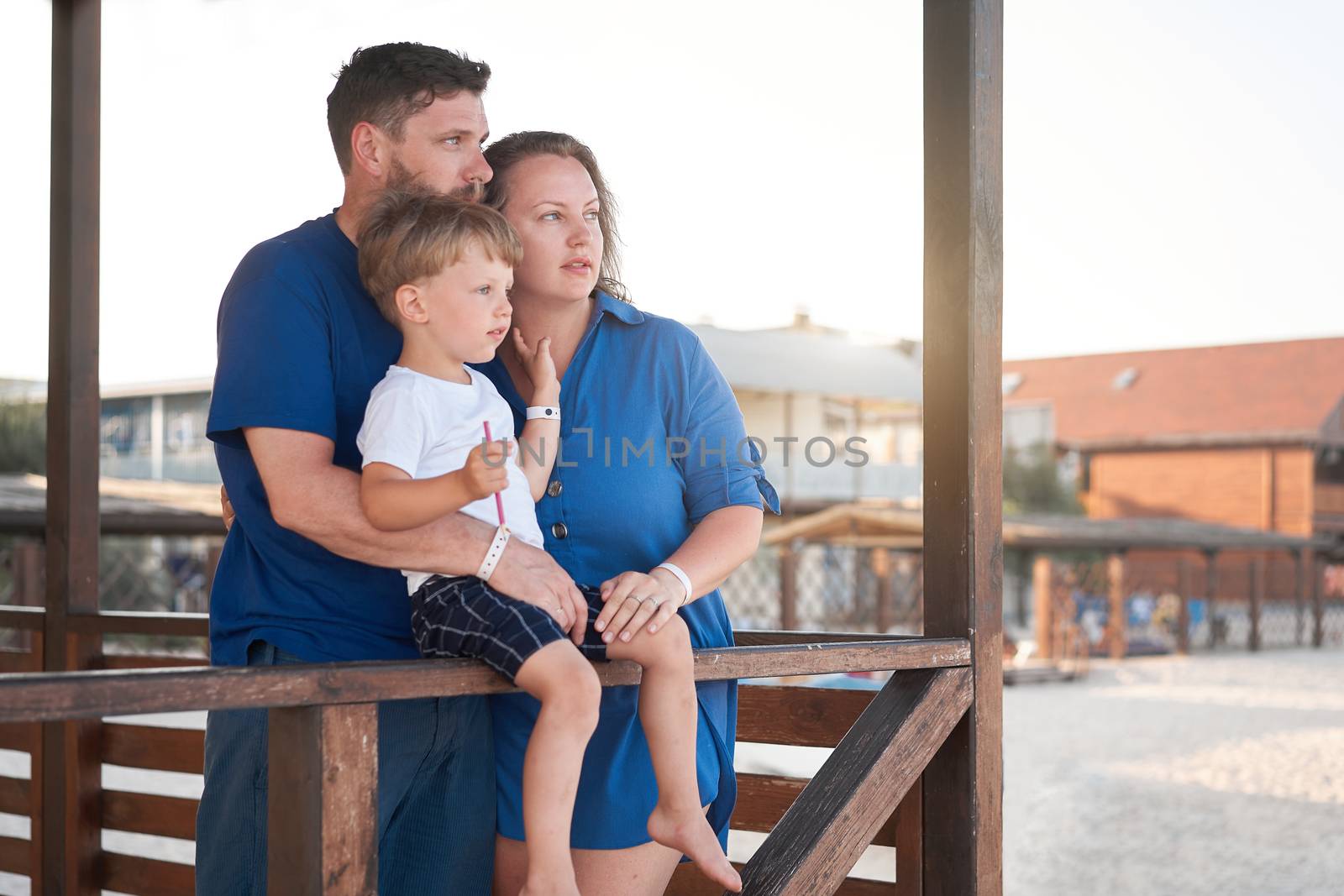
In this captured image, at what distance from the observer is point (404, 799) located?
2.28 meters

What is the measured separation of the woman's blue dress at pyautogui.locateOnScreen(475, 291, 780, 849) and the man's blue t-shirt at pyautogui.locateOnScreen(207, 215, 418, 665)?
27cm

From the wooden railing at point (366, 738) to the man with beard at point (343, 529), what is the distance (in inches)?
10.3

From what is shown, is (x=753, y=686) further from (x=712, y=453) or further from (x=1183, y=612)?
(x=1183, y=612)

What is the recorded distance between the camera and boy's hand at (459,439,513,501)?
1844 millimetres

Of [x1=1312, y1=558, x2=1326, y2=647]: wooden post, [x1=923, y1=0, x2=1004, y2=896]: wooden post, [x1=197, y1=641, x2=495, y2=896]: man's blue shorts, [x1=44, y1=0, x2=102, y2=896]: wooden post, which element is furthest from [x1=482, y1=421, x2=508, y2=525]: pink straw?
[x1=1312, y1=558, x2=1326, y2=647]: wooden post

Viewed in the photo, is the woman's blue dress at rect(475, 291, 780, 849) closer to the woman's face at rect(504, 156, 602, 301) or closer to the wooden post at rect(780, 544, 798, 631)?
the woman's face at rect(504, 156, 602, 301)

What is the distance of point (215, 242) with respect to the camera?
20.9m

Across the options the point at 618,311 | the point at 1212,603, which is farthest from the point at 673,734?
the point at 1212,603

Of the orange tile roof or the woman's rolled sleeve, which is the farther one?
the orange tile roof

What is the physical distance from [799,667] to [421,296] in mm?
937

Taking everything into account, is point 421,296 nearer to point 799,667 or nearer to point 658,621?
point 658,621

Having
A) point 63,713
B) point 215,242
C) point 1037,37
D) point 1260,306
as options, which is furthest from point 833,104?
point 63,713

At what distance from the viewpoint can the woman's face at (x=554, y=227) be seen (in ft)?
7.86

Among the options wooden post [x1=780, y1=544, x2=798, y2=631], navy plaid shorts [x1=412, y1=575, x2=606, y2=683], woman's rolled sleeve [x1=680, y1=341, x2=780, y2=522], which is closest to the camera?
navy plaid shorts [x1=412, y1=575, x2=606, y2=683]
